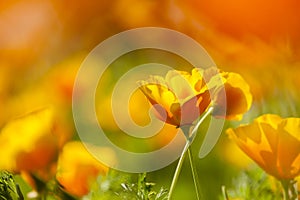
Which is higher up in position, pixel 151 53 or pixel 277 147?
pixel 151 53

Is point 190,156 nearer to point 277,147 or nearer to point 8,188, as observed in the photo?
point 277,147

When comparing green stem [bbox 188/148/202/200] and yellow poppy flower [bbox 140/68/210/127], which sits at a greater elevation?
yellow poppy flower [bbox 140/68/210/127]

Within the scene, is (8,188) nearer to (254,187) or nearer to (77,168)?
(77,168)

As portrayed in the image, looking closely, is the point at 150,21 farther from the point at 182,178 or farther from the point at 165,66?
the point at 182,178

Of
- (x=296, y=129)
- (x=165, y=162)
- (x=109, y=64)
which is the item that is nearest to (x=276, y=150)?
(x=296, y=129)

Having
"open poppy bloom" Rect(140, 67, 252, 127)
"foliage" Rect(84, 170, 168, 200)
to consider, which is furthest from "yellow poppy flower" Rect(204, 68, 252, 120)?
"foliage" Rect(84, 170, 168, 200)

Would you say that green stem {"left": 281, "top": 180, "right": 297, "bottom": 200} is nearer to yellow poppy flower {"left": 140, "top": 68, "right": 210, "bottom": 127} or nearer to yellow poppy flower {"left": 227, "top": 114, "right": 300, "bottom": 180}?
yellow poppy flower {"left": 227, "top": 114, "right": 300, "bottom": 180}

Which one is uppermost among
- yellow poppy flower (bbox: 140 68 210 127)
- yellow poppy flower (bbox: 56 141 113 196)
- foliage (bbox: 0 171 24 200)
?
yellow poppy flower (bbox: 140 68 210 127)

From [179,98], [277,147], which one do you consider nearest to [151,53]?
[179,98]
